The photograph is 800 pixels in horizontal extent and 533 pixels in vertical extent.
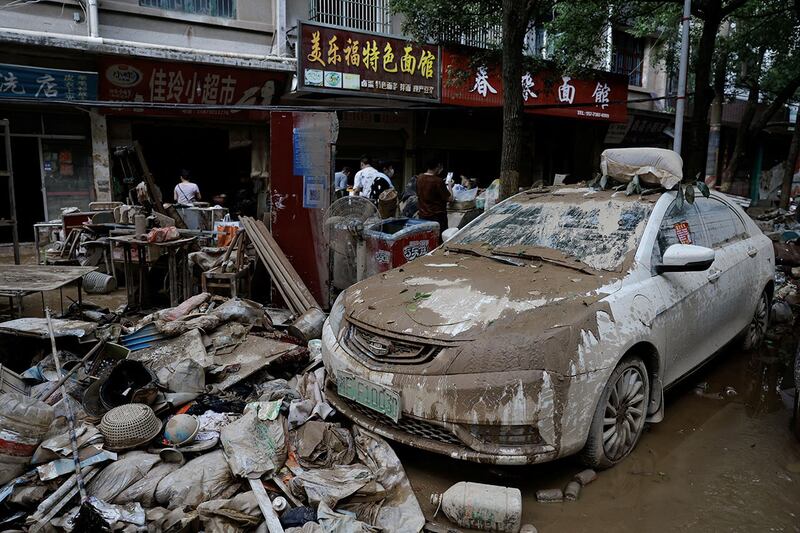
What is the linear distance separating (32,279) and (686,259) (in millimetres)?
5576

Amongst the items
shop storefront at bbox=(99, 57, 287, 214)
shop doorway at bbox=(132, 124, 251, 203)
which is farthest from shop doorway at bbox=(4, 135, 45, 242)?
shop doorway at bbox=(132, 124, 251, 203)

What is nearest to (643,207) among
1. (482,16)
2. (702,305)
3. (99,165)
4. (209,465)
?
(702,305)

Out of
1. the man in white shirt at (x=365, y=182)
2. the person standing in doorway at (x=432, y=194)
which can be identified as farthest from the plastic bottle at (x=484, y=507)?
the man in white shirt at (x=365, y=182)

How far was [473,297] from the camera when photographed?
3.49 m

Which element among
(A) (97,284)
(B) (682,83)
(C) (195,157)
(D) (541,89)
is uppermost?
(D) (541,89)

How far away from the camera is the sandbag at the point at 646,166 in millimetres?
4305

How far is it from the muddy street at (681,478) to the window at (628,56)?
16.2 metres

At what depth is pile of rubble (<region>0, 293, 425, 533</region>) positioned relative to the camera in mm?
2848

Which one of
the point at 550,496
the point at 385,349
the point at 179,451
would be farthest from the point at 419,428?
the point at 179,451

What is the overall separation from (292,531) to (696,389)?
3.51 metres

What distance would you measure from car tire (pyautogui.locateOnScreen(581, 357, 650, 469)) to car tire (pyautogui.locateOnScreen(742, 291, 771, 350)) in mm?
2329

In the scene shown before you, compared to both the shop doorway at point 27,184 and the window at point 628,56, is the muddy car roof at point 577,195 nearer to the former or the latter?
the shop doorway at point 27,184

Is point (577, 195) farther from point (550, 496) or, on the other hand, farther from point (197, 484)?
point (197, 484)

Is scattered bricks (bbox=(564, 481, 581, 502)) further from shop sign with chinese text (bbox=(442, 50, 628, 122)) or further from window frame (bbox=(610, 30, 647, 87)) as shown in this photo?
window frame (bbox=(610, 30, 647, 87))
